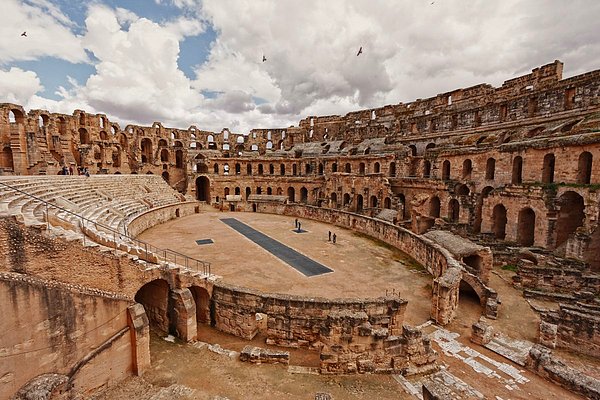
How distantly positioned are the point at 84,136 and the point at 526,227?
45641 mm

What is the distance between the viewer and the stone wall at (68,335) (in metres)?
6.13

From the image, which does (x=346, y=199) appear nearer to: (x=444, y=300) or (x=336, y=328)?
(x=444, y=300)

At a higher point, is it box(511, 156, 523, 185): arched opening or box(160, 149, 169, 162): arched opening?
box(160, 149, 169, 162): arched opening

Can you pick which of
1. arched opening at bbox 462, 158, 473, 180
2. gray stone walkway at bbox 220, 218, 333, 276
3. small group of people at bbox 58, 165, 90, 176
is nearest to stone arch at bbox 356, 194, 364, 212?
arched opening at bbox 462, 158, 473, 180

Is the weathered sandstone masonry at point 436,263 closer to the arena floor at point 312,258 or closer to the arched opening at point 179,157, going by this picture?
the arena floor at point 312,258

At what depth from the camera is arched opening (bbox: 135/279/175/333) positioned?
10.3m

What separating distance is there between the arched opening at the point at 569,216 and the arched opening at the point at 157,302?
21.7m

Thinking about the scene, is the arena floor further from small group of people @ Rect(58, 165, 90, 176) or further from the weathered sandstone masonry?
small group of people @ Rect(58, 165, 90, 176)

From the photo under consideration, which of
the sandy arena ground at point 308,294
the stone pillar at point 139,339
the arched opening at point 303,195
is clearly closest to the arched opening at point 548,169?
the sandy arena ground at point 308,294

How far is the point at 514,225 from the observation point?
18.6 meters

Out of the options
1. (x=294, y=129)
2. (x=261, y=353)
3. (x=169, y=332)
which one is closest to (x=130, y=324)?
(x=169, y=332)

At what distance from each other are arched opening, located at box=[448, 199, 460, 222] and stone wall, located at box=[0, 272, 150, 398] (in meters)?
23.3

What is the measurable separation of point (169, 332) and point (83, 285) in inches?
142

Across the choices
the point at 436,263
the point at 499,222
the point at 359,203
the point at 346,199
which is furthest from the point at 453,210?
the point at 346,199
